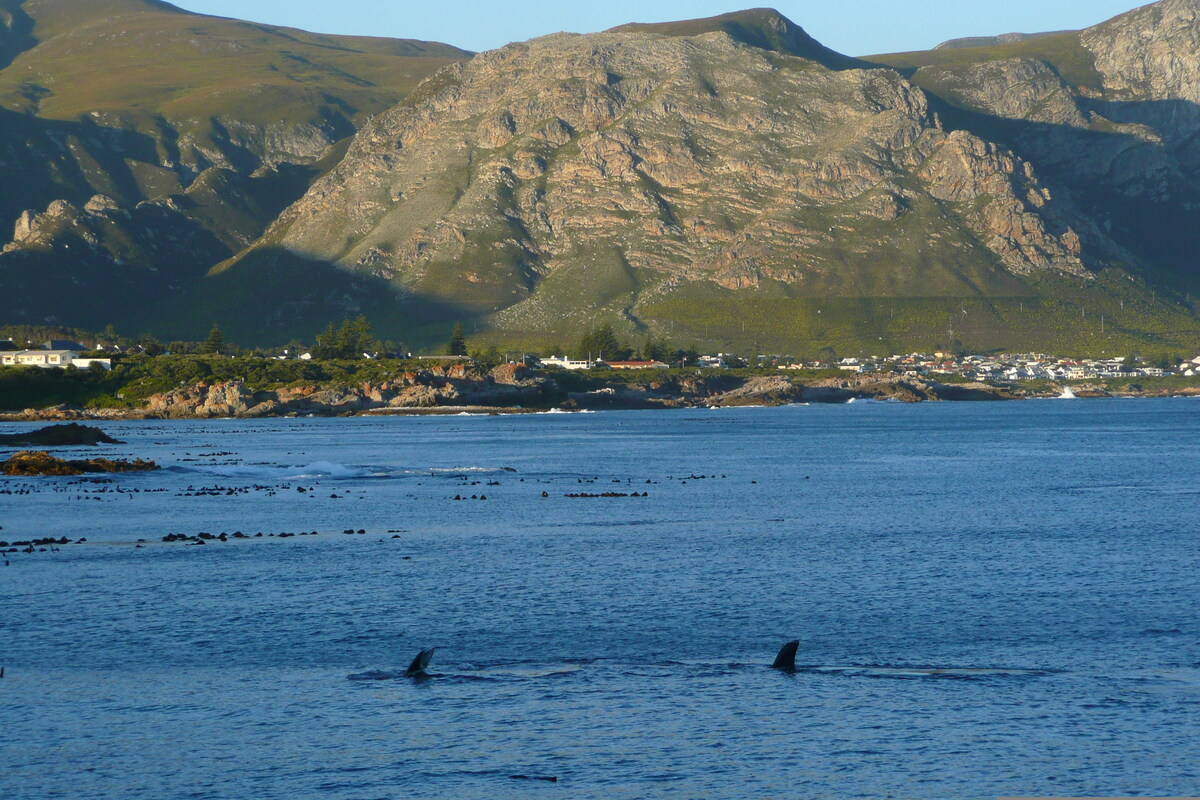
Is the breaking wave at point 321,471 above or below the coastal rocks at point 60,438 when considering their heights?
below

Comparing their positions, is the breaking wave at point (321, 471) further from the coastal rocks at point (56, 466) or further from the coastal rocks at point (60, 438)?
the coastal rocks at point (60, 438)

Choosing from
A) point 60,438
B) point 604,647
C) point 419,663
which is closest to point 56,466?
point 60,438

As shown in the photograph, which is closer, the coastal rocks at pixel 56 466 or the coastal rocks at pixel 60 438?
the coastal rocks at pixel 56 466

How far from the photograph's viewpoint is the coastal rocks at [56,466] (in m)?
92.9

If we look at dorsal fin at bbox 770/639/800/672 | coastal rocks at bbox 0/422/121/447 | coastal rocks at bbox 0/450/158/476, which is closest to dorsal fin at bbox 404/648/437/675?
dorsal fin at bbox 770/639/800/672

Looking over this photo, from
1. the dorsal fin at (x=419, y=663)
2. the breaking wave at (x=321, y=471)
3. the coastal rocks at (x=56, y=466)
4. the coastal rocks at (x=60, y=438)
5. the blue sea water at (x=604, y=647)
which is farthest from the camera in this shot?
the coastal rocks at (x=60, y=438)

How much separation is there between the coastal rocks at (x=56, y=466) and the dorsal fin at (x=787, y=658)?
72.4 m

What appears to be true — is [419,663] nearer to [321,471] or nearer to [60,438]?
[321,471]

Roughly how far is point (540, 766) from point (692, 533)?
36090mm

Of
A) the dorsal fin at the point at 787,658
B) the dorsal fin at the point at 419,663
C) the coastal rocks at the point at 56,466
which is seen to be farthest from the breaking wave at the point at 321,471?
the dorsal fin at the point at 787,658

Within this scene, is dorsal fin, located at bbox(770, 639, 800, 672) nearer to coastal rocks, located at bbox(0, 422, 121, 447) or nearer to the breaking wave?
the breaking wave

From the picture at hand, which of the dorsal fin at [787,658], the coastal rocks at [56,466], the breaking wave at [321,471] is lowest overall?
the breaking wave at [321,471]

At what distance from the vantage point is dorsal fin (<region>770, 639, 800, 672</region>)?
31.5 m

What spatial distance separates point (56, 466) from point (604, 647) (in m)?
72.1
